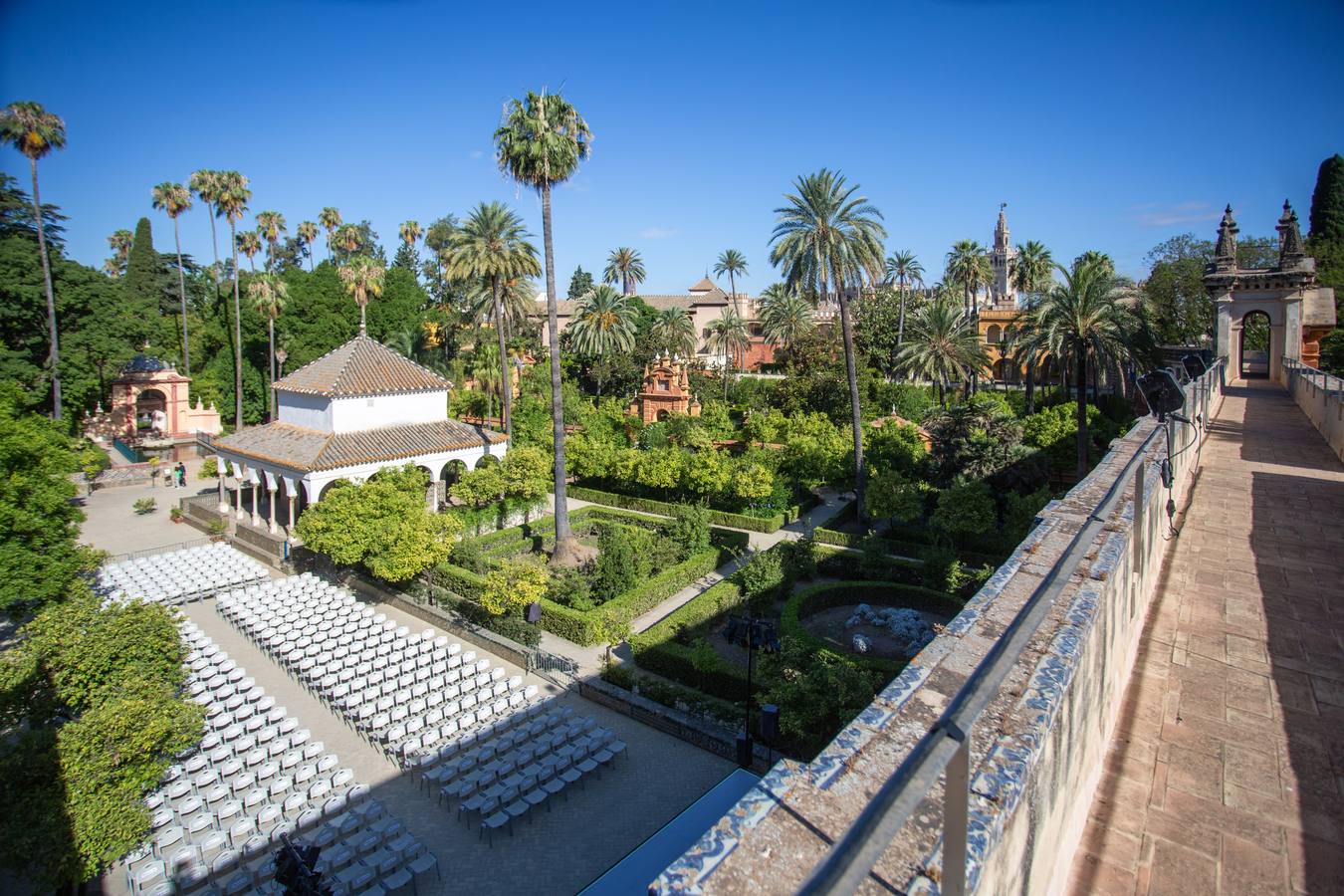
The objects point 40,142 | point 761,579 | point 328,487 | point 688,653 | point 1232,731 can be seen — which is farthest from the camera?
point 40,142

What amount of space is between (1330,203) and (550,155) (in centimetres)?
5145

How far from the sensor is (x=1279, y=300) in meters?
27.0

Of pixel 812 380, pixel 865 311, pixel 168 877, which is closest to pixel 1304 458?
pixel 168 877

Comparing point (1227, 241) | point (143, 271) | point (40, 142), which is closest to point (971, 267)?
point (1227, 241)

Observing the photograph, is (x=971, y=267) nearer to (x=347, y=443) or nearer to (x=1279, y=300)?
(x=1279, y=300)

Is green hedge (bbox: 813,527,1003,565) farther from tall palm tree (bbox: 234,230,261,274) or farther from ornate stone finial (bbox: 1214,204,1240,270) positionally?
tall palm tree (bbox: 234,230,261,274)

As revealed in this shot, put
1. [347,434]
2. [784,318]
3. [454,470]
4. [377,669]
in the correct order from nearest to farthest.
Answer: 1. [377,669]
2. [347,434]
3. [454,470]
4. [784,318]

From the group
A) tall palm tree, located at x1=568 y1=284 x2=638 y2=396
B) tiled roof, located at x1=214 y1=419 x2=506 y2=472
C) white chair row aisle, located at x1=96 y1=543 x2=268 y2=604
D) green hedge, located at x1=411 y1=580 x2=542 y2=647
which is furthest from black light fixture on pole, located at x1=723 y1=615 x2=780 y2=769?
tall palm tree, located at x1=568 y1=284 x2=638 y2=396

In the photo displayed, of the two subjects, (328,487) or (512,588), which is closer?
(512,588)

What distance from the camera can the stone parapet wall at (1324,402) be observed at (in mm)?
13656

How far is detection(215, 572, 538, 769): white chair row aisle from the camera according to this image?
52.5ft

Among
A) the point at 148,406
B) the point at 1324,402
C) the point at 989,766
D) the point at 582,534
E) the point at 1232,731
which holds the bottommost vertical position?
the point at 582,534

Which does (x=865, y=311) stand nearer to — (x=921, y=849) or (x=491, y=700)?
(x=491, y=700)

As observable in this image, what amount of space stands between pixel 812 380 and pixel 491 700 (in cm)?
3416
